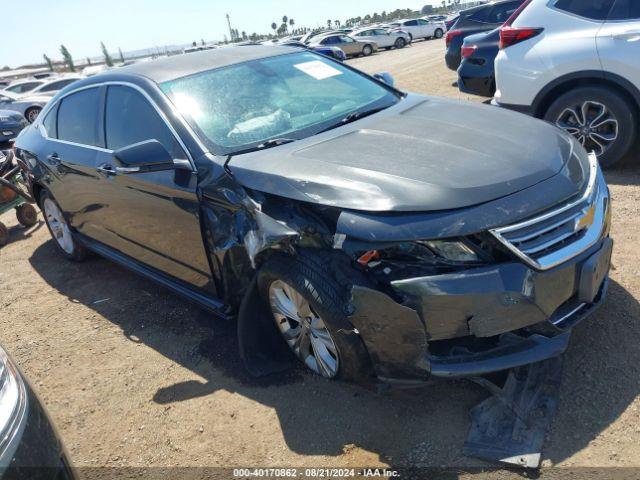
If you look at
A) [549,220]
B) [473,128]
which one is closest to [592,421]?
[549,220]

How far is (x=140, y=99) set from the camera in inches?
135

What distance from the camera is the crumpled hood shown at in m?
2.31

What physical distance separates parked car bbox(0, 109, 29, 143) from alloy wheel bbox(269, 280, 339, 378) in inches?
482

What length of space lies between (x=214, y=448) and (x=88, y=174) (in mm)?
2429

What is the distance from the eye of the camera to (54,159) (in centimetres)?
448

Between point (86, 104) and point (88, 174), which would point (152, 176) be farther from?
point (86, 104)

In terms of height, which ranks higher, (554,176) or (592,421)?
(554,176)

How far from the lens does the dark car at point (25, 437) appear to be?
166 cm

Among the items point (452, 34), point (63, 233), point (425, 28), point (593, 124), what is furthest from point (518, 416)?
point (425, 28)

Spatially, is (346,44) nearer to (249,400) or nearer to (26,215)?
(26,215)

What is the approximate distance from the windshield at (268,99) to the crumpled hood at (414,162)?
0.23 m

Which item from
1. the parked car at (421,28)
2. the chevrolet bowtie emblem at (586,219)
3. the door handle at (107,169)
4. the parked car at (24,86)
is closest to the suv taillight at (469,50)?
the chevrolet bowtie emblem at (586,219)

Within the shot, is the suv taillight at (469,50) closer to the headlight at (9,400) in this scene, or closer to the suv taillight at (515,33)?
the suv taillight at (515,33)

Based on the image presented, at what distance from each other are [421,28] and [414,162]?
123 ft
